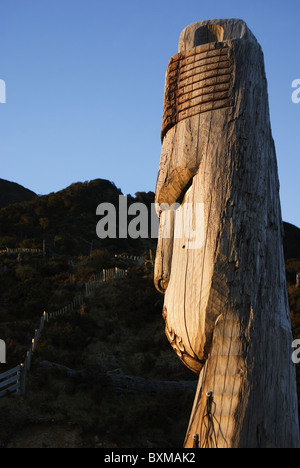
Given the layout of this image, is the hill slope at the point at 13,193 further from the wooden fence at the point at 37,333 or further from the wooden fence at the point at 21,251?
the wooden fence at the point at 37,333

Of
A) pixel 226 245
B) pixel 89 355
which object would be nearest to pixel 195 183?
pixel 226 245

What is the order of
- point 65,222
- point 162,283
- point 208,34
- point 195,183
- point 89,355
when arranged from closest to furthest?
point 195,183
point 162,283
point 208,34
point 89,355
point 65,222

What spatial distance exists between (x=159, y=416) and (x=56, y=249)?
951 inches

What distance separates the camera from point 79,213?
144ft

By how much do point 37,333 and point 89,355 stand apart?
208 cm

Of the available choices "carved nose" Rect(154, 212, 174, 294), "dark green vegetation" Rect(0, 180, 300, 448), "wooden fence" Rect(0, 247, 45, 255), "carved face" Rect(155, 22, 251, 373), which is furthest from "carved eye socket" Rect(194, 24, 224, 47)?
"wooden fence" Rect(0, 247, 45, 255)

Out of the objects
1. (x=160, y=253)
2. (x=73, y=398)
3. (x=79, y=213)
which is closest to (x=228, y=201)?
(x=160, y=253)

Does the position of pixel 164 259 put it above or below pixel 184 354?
above

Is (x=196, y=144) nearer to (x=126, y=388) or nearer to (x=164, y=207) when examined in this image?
(x=164, y=207)

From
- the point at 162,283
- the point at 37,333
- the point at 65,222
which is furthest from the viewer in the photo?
the point at 65,222

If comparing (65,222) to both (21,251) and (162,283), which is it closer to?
(21,251)

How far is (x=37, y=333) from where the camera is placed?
56.7 ft

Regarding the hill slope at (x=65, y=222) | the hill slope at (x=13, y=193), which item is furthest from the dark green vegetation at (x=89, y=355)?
the hill slope at (x=13, y=193)

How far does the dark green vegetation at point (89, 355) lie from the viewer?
12211 mm
